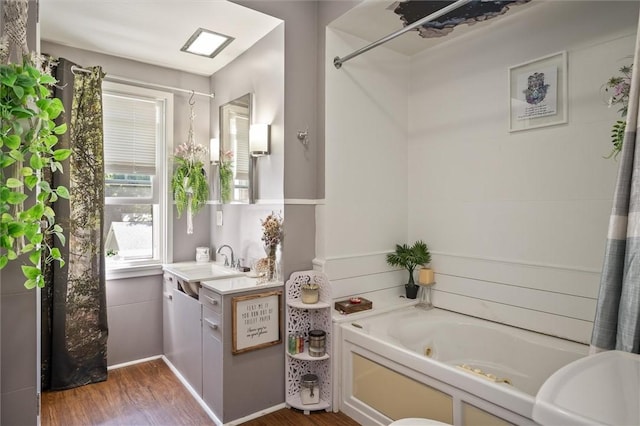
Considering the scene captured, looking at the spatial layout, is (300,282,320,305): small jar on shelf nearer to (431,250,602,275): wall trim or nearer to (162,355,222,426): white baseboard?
(162,355,222,426): white baseboard

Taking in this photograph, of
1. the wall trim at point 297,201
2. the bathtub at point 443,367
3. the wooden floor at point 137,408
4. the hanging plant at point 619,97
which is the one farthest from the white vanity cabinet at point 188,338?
the hanging plant at point 619,97

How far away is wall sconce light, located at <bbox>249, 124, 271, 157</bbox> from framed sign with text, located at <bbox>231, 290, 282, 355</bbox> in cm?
100

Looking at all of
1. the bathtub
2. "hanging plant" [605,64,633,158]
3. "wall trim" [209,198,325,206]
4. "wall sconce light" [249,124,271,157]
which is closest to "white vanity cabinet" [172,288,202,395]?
"wall trim" [209,198,325,206]

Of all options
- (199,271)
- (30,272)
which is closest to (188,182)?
(199,271)

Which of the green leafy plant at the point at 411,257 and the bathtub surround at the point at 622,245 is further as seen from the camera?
the green leafy plant at the point at 411,257

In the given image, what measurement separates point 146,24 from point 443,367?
286cm

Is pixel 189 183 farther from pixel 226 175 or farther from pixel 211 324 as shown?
pixel 211 324

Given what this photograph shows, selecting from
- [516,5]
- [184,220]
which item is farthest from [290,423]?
[516,5]

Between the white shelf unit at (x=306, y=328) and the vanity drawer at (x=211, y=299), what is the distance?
453 millimetres

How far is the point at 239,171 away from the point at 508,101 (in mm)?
2037

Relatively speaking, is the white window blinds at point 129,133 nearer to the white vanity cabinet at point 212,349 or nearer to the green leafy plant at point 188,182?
the green leafy plant at point 188,182

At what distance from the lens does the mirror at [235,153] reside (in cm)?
288

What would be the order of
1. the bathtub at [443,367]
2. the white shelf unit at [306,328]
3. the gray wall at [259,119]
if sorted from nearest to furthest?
1. the bathtub at [443,367]
2. the white shelf unit at [306,328]
3. the gray wall at [259,119]

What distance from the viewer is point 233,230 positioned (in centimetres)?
315
